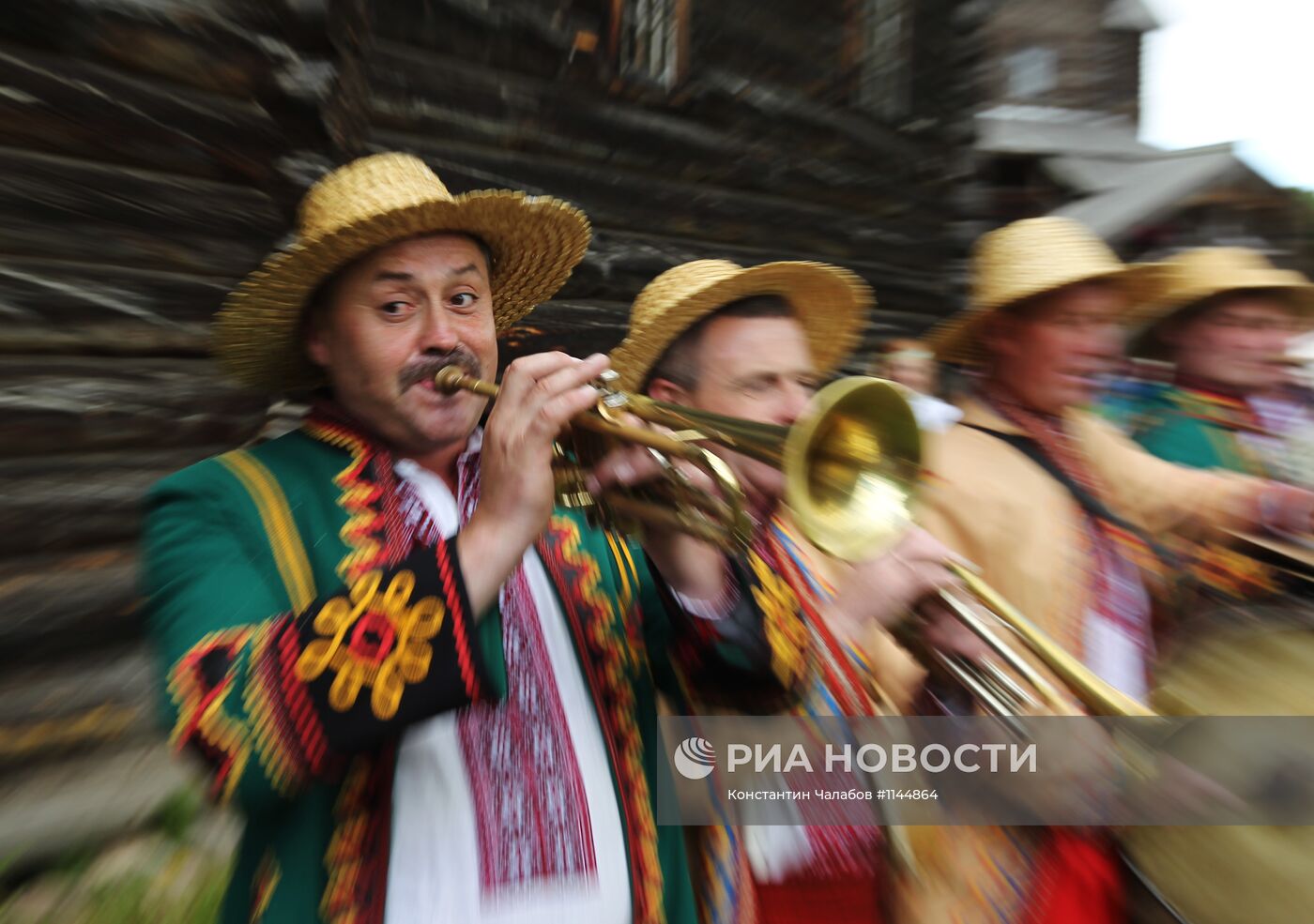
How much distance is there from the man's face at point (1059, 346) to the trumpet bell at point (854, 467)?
1084mm

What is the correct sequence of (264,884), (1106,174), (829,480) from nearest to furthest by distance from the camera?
(264,884), (829,480), (1106,174)

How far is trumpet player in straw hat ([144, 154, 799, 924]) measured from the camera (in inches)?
41.6

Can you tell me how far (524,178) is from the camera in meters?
3.27

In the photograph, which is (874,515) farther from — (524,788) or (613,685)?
(524,788)

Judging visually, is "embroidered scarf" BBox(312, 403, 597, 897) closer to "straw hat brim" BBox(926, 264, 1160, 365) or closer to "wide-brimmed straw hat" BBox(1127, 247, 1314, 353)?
"straw hat brim" BBox(926, 264, 1160, 365)

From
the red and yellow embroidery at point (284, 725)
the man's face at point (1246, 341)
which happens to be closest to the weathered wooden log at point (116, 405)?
the red and yellow embroidery at point (284, 725)

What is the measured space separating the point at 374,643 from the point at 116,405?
70.1 inches

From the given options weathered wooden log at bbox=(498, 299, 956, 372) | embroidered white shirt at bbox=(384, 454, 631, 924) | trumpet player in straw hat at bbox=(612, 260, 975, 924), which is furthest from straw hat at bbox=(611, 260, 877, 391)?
weathered wooden log at bbox=(498, 299, 956, 372)

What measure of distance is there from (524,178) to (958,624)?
247 centimetres

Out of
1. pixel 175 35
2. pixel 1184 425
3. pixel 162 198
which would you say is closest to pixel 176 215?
pixel 162 198

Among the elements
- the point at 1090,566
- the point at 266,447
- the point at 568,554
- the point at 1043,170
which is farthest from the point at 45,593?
the point at 1043,170

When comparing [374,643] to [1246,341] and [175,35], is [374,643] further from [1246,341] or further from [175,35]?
[1246,341]

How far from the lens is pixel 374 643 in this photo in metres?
1.06

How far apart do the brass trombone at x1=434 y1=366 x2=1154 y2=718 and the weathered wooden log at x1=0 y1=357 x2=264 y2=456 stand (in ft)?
4.89
